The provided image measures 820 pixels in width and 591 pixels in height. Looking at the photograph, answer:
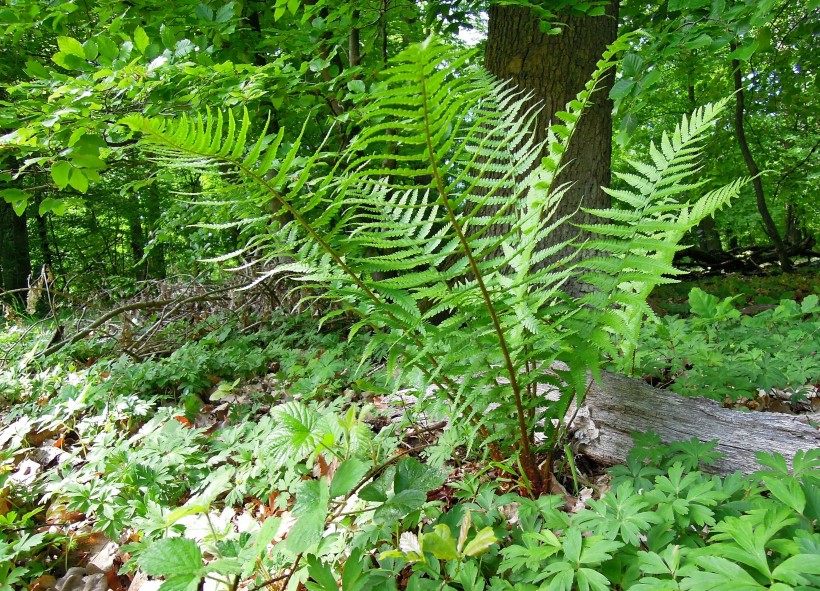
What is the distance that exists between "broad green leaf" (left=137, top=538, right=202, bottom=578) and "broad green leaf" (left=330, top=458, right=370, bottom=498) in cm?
29

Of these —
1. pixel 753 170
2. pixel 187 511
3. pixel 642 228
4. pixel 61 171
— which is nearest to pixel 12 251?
pixel 61 171

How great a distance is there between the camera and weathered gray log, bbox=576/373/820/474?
1292mm

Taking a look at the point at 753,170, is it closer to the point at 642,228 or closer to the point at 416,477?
the point at 642,228

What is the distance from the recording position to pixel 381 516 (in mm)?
991

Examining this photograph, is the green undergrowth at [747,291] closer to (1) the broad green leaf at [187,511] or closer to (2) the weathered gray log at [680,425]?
(2) the weathered gray log at [680,425]

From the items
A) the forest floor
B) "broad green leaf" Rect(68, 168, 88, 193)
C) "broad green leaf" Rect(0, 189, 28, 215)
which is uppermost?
"broad green leaf" Rect(68, 168, 88, 193)

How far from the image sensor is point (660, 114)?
8.54 m

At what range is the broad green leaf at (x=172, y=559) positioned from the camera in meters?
0.90

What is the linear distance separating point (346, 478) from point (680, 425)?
1.02 metres

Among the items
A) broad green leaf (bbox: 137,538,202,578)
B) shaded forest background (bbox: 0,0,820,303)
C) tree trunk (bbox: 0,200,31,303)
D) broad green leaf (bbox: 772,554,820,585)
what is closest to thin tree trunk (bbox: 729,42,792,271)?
shaded forest background (bbox: 0,0,820,303)

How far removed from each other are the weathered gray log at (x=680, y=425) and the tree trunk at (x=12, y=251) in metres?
10.7

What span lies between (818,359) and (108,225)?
1485cm

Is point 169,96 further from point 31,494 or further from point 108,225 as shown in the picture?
point 108,225

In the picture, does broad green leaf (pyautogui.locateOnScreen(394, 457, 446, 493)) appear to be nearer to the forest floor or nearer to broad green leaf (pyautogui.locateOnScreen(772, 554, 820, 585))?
the forest floor
